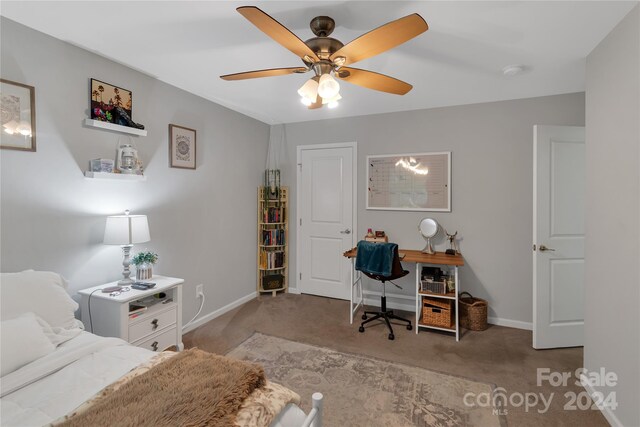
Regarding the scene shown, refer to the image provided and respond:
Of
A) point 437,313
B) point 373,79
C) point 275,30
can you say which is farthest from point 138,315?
point 437,313

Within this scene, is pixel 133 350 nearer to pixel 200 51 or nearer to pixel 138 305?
pixel 138 305

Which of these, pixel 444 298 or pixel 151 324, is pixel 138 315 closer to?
pixel 151 324

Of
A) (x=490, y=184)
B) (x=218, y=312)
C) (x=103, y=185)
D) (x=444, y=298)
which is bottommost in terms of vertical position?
(x=218, y=312)

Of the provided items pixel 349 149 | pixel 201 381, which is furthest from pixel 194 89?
pixel 201 381

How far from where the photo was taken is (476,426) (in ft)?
5.94

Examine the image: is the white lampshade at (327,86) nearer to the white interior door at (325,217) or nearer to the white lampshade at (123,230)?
the white lampshade at (123,230)

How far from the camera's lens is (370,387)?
217cm

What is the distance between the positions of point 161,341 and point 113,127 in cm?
172

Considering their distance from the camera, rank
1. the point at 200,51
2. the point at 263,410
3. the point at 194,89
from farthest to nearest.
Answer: the point at 194,89, the point at 200,51, the point at 263,410

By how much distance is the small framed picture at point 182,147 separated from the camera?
9.45 feet

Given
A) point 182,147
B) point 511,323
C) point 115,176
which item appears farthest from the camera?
point 511,323

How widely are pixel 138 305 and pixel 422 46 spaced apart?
282 centimetres

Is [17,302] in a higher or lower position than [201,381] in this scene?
higher

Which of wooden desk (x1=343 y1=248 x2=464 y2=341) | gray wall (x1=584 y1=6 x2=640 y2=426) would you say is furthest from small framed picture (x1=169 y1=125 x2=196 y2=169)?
gray wall (x1=584 y1=6 x2=640 y2=426)
